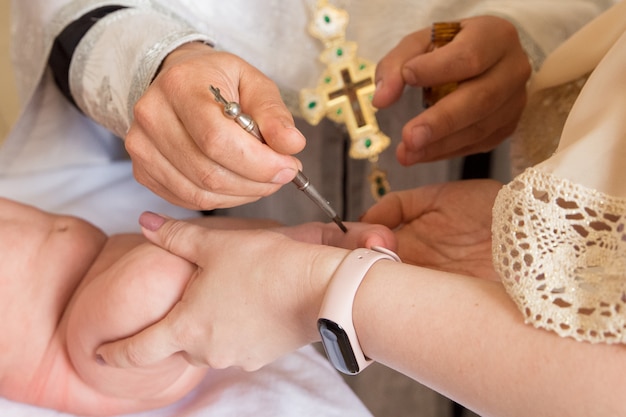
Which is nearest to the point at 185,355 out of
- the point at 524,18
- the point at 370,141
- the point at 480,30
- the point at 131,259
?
the point at 131,259

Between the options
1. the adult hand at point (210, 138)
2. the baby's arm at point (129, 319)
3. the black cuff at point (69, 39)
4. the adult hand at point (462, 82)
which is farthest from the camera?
the black cuff at point (69, 39)

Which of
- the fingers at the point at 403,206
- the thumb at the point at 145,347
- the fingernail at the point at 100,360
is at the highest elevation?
the fingers at the point at 403,206

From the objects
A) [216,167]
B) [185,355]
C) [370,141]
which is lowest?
[185,355]

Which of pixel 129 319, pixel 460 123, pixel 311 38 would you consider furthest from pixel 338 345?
pixel 311 38

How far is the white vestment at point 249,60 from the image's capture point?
30.4 inches

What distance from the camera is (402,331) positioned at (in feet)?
1.57

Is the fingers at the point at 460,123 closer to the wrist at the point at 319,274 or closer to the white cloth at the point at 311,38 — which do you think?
the white cloth at the point at 311,38

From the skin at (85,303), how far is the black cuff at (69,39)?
0.23 meters

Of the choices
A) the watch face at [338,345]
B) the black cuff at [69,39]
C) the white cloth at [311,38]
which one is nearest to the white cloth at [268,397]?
the watch face at [338,345]

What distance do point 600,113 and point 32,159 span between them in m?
0.87

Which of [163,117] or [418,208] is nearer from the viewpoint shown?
[163,117]

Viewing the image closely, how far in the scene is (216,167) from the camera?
0.55 m

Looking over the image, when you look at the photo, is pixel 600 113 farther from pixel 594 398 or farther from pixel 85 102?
pixel 85 102

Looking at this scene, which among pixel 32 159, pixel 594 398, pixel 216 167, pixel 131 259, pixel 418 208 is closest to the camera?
pixel 594 398
